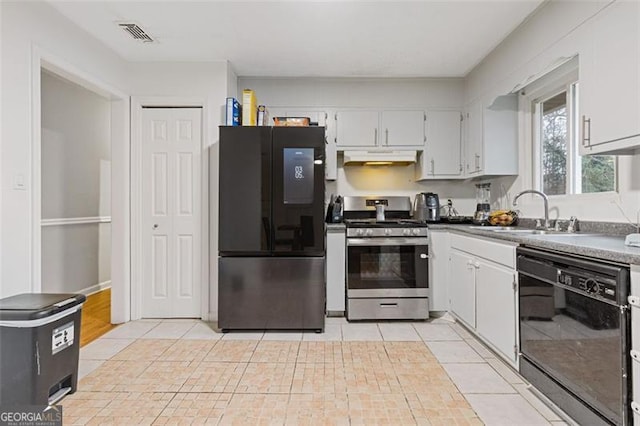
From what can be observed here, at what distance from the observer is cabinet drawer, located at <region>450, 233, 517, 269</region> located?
230 cm

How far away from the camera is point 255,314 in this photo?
A: 3.18 meters

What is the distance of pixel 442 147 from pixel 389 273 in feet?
4.84

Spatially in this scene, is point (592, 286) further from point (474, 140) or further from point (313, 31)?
point (313, 31)

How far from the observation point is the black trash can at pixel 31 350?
1861 millimetres

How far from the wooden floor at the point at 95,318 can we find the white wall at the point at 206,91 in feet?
1.49

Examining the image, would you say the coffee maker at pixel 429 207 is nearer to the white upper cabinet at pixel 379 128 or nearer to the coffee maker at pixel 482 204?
the coffee maker at pixel 482 204

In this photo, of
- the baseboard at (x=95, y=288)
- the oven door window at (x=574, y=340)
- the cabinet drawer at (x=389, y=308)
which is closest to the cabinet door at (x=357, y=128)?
the cabinet drawer at (x=389, y=308)

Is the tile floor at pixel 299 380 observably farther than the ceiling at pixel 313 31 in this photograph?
No

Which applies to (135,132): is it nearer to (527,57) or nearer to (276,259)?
(276,259)

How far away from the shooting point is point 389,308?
3443mm

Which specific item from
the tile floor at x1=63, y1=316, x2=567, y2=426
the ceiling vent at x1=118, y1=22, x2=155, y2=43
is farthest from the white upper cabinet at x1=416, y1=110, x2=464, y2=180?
the ceiling vent at x1=118, y1=22, x2=155, y2=43

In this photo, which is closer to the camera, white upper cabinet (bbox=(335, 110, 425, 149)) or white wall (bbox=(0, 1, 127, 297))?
white wall (bbox=(0, 1, 127, 297))

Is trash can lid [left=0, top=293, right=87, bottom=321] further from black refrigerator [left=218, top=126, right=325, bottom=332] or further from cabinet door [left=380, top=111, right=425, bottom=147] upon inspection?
cabinet door [left=380, top=111, right=425, bottom=147]

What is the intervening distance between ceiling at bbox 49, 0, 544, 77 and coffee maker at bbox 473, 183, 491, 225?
1225 mm
